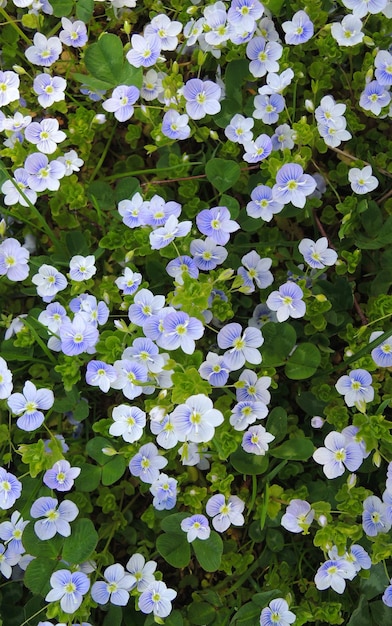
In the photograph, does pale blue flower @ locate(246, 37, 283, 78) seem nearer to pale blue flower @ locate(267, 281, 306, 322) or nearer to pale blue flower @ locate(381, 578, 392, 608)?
pale blue flower @ locate(267, 281, 306, 322)

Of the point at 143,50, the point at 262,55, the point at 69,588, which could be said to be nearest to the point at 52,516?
the point at 69,588

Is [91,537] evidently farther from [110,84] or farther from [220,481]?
[110,84]

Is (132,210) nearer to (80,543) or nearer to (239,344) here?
(239,344)

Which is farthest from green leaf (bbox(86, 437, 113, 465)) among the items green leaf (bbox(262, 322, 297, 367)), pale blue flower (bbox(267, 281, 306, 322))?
pale blue flower (bbox(267, 281, 306, 322))

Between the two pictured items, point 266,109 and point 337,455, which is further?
point 266,109

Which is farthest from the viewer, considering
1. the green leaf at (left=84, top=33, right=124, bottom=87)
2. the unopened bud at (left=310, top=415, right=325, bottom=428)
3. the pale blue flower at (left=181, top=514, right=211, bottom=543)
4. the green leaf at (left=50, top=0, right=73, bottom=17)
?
the green leaf at (left=50, top=0, right=73, bottom=17)

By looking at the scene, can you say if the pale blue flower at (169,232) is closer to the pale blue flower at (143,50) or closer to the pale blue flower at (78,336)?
the pale blue flower at (78,336)
